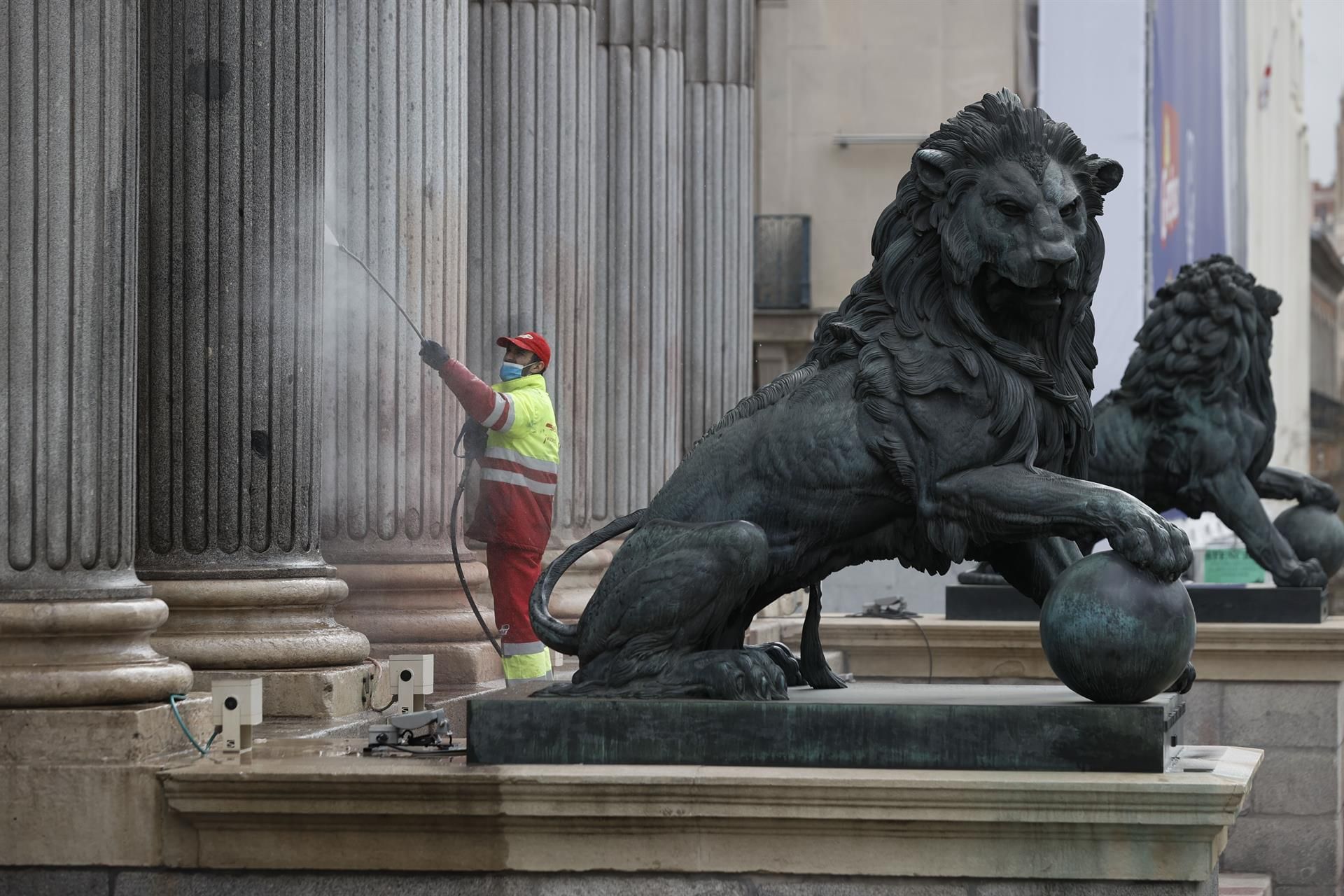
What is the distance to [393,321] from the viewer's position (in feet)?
32.1

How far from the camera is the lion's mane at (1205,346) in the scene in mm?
11742

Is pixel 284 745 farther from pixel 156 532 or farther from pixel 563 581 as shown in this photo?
pixel 563 581

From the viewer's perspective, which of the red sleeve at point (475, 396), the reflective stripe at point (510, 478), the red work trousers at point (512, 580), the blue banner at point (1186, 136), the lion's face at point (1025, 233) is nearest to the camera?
the lion's face at point (1025, 233)

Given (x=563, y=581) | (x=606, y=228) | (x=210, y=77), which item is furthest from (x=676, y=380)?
(x=210, y=77)

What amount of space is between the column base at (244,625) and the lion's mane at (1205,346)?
18.1 feet

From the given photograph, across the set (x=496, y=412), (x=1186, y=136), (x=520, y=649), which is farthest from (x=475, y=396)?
(x=1186, y=136)

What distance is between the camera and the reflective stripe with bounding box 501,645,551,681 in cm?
1007

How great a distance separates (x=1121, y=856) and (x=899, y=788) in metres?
0.59

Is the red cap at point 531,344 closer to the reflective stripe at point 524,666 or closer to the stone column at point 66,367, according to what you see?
the reflective stripe at point 524,666

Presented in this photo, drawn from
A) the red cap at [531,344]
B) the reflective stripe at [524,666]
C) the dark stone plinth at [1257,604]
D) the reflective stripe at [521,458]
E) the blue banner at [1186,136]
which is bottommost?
the reflective stripe at [524,666]

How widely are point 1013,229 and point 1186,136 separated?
25.1 metres

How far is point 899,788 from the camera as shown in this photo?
565 cm

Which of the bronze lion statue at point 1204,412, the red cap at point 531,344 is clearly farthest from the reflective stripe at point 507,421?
the bronze lion statue at point 1204,412

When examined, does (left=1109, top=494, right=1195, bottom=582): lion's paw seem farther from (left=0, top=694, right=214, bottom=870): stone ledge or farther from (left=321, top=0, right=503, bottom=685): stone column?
(left=321, top=0, right=503, bottom=685): stone column
